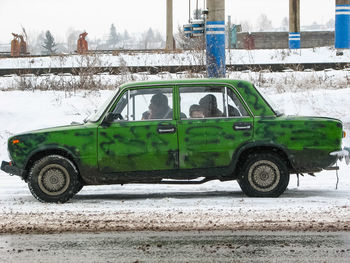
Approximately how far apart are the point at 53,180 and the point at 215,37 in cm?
809

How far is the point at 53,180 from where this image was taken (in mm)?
8719

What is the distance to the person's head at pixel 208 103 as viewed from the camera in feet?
28.7

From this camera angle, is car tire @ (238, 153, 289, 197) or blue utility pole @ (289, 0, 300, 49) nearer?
car tire @ (238, 153, 289, 197)

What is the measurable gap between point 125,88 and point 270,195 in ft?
7.91

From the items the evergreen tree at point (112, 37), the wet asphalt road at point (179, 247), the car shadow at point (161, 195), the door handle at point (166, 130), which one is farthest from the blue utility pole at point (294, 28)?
the evergreen tree at point (112, 37)

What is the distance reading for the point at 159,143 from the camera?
860cm

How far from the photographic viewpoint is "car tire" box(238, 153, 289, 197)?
8.66 metres

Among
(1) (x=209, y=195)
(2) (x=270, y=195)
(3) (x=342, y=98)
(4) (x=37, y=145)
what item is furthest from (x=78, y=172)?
(3) (x=342, y=98)

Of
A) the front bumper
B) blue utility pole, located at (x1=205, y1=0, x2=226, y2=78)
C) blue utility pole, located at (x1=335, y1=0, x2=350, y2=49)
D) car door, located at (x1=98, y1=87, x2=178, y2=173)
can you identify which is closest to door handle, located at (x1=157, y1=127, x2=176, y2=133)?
car door, located at (x1=98, y1=87, x2=178, y2=173)

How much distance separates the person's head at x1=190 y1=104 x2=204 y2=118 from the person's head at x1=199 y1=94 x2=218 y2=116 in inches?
1.9

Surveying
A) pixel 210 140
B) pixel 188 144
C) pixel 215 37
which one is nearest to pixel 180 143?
pixel 188 144

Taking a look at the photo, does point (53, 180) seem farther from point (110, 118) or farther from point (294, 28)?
point (294, 28)

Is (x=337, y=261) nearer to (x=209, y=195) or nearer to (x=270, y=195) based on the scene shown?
(x=270, y=195)

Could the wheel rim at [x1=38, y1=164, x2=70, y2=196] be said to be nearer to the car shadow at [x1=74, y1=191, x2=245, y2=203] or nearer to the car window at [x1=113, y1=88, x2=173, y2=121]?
the car shadow at [x1=74, y1=191, x2=245, y2=203]
